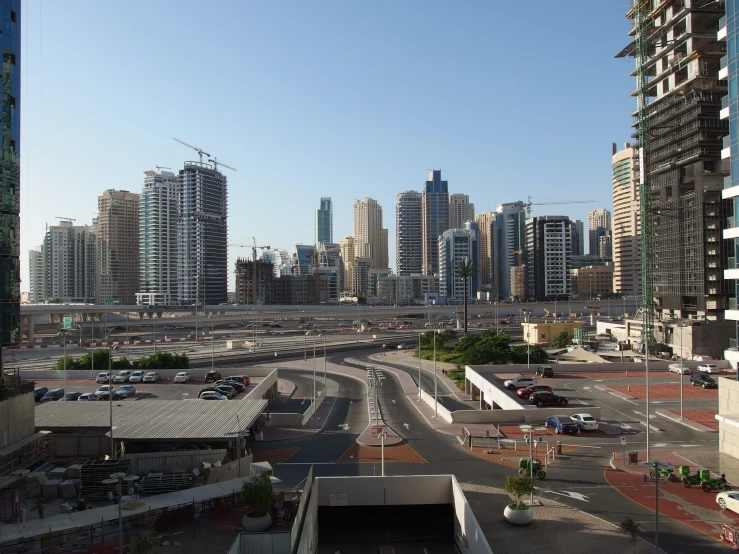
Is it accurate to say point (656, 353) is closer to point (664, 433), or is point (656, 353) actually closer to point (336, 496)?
point (664, 433)

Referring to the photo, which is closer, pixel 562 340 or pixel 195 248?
pixel 562 340

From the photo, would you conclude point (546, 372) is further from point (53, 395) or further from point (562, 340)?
point (562, 340)

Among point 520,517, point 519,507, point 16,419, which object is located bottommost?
point 520,517

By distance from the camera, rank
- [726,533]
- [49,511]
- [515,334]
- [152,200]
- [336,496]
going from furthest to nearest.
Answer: [152,200] → [515,334] → [336,496] → [49,511] → [726,533]

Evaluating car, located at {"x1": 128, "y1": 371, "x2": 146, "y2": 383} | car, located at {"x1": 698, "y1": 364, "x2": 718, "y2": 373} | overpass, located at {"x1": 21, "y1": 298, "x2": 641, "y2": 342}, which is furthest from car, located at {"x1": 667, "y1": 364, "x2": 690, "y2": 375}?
overpass, located at {"x1": 21, "y1": 298, "x2": 641, "y2": 342}

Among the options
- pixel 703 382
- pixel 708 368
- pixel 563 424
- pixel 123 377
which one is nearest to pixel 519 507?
pixel 563 424

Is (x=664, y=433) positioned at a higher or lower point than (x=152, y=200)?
lower

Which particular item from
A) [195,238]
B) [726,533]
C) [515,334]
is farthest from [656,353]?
[195,238]
